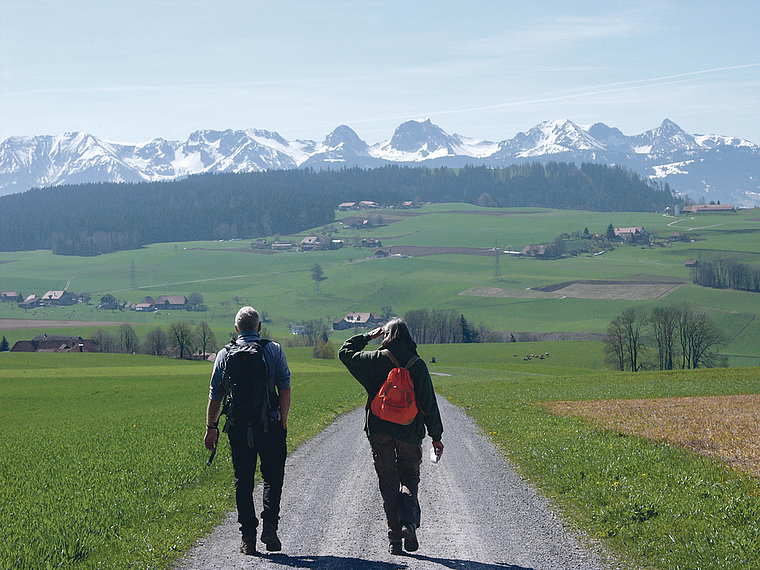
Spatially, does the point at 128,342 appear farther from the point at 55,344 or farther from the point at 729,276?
the point at 729,276

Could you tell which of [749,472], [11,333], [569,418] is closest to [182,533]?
[749,472]

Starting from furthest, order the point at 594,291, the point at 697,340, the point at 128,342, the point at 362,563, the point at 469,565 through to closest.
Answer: the point at 594,291, the point at 128,342, the point at 697,340, the point at 362,563, the point at 469,565

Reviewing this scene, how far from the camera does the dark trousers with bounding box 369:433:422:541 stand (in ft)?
33.5

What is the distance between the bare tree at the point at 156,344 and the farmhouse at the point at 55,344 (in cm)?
1326

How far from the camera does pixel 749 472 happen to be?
13625 millimetres

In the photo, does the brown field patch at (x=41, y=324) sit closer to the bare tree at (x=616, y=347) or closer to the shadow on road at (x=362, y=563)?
the bare tree at (x=616, y=347)

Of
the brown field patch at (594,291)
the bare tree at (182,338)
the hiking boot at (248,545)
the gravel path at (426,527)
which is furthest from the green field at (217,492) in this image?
the brown field patch at (594,291)

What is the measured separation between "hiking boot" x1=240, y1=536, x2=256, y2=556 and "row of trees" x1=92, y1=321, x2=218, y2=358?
11217cm

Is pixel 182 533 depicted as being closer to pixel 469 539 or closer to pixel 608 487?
pixel 469 539

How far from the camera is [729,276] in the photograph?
180 meters

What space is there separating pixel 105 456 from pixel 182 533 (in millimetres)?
8161

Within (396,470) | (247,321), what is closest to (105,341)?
(247,321)

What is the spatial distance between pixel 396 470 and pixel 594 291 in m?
180

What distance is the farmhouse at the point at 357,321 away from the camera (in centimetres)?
17398
